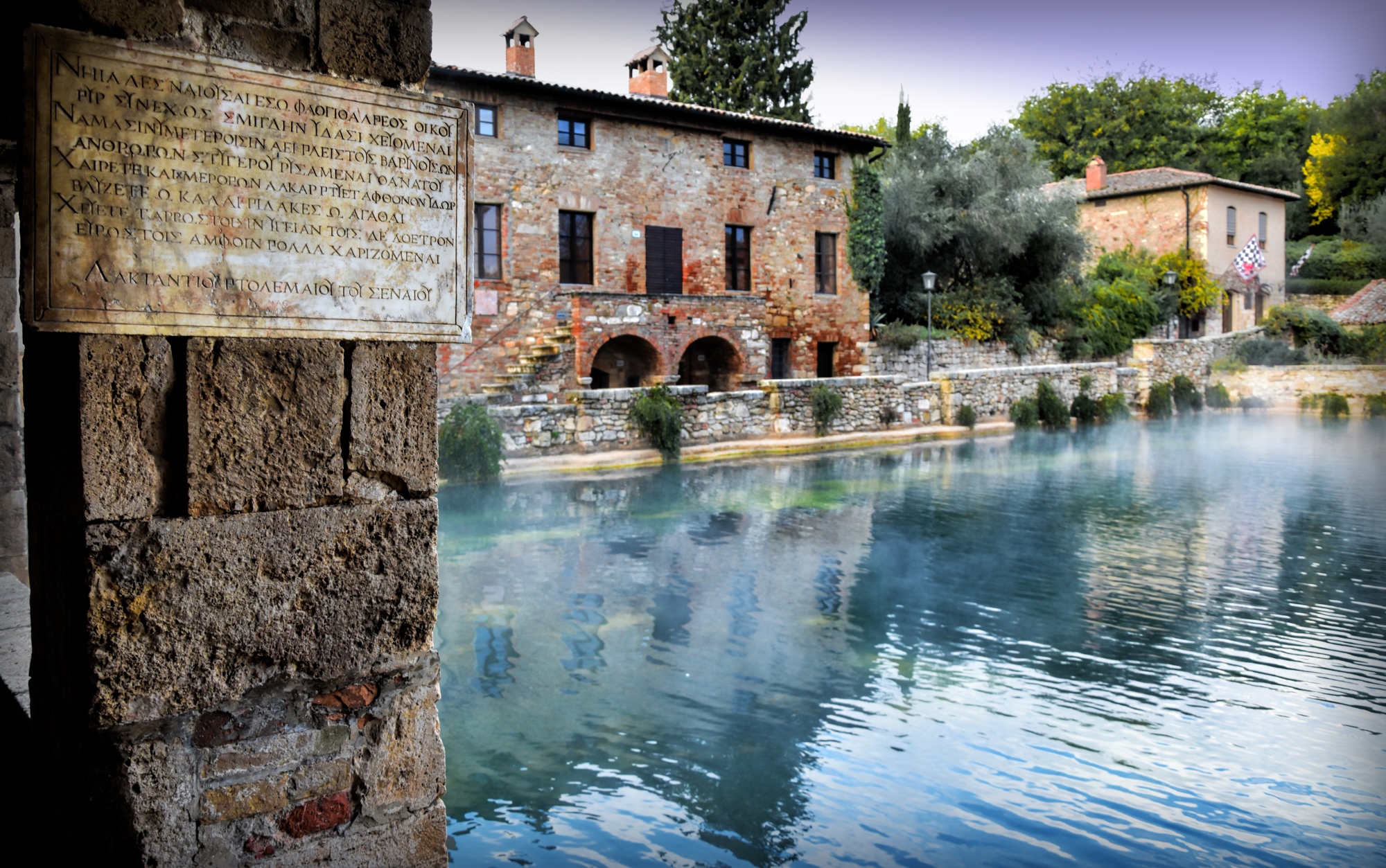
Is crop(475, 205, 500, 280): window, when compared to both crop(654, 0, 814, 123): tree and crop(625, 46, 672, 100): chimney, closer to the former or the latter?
crop(625, 46, 672, 100): chimney

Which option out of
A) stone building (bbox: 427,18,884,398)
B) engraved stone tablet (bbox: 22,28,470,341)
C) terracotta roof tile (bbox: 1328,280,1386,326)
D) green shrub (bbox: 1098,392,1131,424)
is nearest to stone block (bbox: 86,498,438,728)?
engraved stone tablet (bbox: 22,28,470,341)

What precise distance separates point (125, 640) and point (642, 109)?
62.5ft

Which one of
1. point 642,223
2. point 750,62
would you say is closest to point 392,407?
point 642,223

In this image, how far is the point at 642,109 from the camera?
19.7 metres

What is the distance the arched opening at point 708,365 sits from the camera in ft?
70.4

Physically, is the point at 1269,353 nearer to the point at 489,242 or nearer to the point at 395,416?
the point at 489,242

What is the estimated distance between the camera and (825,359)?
2355cm

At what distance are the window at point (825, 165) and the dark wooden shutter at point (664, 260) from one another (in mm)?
4204

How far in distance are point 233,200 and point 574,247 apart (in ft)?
58.3

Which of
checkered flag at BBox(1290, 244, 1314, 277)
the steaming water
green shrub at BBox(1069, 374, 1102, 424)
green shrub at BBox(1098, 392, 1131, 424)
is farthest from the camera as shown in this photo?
checkered flag at BBox(1290, 244, 1314, 277)

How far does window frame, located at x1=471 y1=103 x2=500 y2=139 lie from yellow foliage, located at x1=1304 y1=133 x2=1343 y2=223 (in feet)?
94.6

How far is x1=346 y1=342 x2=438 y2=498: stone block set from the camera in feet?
7.39

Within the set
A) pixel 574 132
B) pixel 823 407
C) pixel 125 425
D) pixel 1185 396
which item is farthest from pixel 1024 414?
pixel 125 425

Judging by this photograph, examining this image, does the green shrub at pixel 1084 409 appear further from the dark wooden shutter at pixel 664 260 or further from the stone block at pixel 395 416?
the stone block at pixel 395 416
